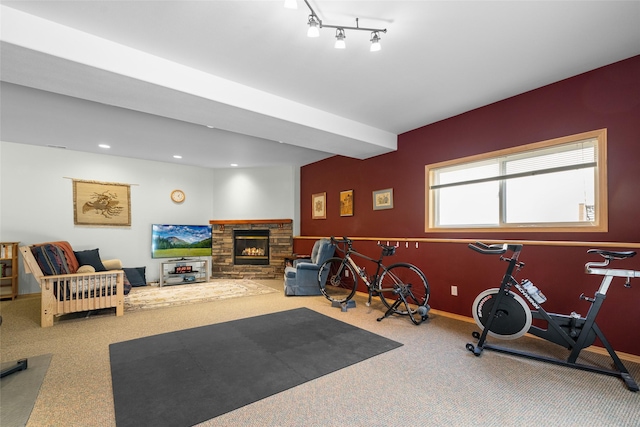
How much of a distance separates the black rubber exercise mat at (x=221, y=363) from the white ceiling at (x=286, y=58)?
2.50m

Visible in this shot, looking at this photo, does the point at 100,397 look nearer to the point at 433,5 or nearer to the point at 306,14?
Result: the point at 306,14

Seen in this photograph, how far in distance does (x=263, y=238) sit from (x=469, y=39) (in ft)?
19.3

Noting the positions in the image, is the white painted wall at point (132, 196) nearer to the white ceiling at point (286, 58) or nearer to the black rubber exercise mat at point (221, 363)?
the white ceiling at point (286, 58)

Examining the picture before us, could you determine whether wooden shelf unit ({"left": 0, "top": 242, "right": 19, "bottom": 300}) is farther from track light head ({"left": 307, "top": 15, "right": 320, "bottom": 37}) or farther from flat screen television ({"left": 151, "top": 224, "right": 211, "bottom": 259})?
track light head ({"left": 307, "top": 15, "right": 320, "bottom": 37})

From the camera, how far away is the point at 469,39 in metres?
2.33

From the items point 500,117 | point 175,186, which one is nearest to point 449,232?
point 500,117

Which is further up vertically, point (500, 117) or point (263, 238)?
point (500, 117)

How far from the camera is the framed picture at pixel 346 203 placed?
18.4 ft

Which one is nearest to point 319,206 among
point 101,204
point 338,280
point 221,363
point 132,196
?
point 338,280

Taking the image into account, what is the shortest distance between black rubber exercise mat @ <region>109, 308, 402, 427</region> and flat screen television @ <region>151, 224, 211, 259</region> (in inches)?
152

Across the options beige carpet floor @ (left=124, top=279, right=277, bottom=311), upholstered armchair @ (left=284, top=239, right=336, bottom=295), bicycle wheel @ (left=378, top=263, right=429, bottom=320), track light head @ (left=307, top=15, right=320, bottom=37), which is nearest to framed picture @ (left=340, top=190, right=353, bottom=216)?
upholstered armchair @ (left=284, top=239, right=336, bottom=295)

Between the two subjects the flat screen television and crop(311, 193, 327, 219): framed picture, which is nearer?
crop(311, 193, 327, 219): framed picture

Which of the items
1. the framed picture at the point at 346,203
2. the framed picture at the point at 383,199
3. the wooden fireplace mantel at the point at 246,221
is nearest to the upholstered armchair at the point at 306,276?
the framed picture at the point at 346,203

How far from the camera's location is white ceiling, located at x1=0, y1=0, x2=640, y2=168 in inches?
79.5
